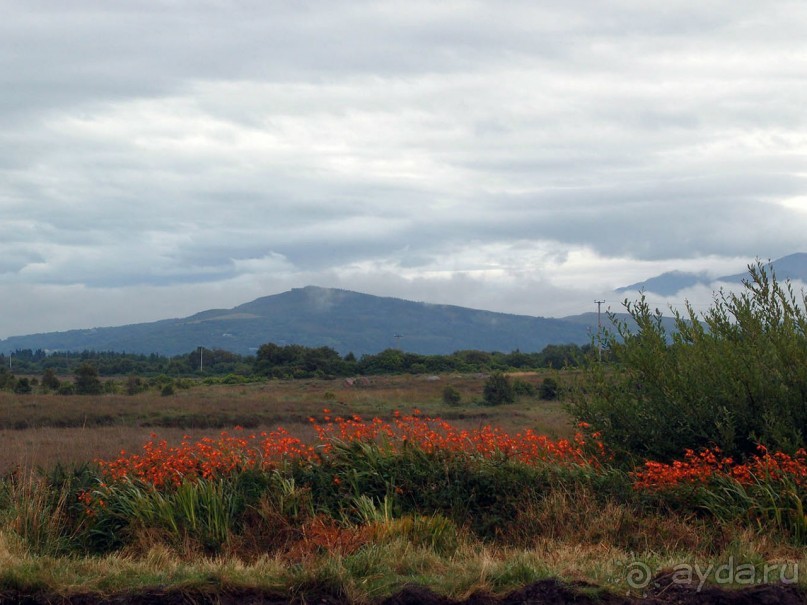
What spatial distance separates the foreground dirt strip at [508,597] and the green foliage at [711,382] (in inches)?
144

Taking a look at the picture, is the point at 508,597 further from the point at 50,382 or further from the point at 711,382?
the point at 50,382

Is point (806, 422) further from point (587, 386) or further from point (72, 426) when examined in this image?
point (72, 426)

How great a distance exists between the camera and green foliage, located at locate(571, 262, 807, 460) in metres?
9.37

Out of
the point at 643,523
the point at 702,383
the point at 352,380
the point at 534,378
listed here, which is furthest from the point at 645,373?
the point at 352,380

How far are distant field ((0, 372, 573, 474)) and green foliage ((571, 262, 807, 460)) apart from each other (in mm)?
9679

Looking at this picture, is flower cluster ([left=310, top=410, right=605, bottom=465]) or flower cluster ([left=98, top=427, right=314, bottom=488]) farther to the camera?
flower cluster ([left=310, top=410, right=605, bottom=465])

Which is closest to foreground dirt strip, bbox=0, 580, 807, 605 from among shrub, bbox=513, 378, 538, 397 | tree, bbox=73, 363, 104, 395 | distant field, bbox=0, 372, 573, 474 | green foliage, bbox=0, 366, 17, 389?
distant field, bbox=0, 372, 573, 474

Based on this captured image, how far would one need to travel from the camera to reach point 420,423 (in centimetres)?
1069

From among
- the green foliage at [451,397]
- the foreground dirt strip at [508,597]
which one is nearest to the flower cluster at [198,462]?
the foreground dirt strip at [508,597]

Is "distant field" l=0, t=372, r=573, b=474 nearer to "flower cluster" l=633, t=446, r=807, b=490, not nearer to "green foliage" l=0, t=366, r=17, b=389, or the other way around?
"green foliage" l=0, t=366, r=17, b=389

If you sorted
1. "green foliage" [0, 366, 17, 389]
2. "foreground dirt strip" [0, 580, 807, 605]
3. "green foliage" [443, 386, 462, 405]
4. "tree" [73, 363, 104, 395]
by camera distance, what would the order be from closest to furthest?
"foreground dirt strip" [0, 580, 807, 605] → "green foliage" [443, 386, 462, 405] → "tree" [73, 363, 104, 395] → "green foliage" [0, 366, 17, 389]

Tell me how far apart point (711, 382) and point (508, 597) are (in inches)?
190

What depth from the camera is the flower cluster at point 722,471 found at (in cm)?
839

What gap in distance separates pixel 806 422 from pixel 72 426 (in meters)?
27.3
